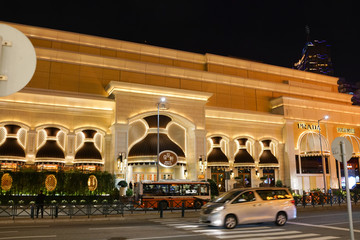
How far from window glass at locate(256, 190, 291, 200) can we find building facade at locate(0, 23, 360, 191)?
592 inches

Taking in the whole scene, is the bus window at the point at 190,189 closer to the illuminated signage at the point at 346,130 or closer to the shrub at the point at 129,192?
the shrub at the point at 129,192

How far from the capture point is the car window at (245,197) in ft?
51.9

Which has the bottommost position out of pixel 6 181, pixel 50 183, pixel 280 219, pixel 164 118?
pixel 280 219

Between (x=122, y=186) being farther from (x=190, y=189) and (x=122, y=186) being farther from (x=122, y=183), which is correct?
(x=190, y=189)

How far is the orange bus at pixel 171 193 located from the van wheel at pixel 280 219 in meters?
10.7

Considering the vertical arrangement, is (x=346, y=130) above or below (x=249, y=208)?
above

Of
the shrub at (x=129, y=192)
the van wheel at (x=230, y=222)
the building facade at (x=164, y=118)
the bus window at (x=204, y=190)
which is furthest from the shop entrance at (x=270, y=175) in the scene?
the van wheel at (x=230, y=222)

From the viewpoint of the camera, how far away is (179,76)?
43875mm

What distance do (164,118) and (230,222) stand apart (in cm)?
2387

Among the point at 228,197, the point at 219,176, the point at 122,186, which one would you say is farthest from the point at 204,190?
the point at 219,176

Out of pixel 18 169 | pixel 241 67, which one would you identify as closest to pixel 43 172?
pixel 18 169

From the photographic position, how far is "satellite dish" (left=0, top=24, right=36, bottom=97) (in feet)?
11.5

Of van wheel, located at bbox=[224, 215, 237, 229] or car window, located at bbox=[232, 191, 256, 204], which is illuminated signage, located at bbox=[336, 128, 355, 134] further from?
van wheel, located at bbox=[224, 215, 237, 229]

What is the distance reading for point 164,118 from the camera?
38250mm
